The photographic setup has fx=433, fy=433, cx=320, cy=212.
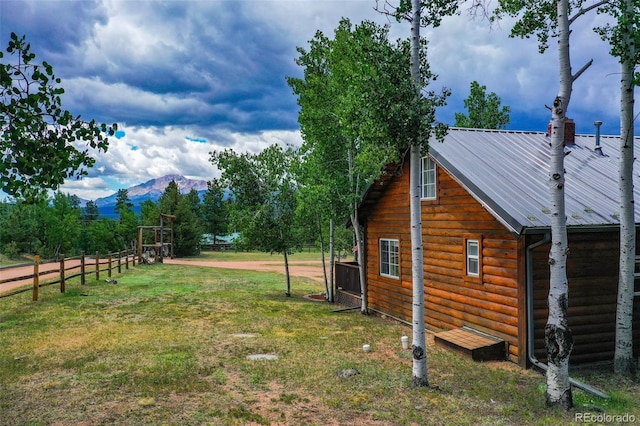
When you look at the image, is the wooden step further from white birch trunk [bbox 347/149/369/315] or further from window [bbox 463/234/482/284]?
white birch trunk [bbox 347/149/369/315]

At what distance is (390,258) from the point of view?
15492 millimetres

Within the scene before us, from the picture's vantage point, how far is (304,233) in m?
19.6

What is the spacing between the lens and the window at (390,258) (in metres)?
15.1

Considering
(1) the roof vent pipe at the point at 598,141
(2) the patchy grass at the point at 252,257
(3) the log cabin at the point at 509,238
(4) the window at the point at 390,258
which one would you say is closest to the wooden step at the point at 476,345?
(3) the log cabin at the point at 509,238

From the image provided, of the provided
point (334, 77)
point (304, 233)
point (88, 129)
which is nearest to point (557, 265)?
point (88, 129)

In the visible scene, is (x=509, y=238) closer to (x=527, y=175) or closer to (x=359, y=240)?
(x=527, y=175)

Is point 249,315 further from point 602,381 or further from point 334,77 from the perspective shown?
point 602,381

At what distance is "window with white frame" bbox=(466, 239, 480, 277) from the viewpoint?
1112 cm

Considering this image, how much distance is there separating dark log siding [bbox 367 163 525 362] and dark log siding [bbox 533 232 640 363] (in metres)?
0.54

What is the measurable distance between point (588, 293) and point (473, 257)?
104 inches

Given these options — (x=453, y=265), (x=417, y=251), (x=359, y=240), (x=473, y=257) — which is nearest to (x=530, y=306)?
(x=473, y=257)

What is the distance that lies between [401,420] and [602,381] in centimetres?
504

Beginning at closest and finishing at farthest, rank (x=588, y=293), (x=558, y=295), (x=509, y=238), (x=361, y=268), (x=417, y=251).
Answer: (x=558, y=295)
(x=417, y=251)
(x=509, y=238)
(x=588, y=293)
(x=361, y=268)

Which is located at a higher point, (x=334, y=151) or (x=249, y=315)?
(x=334, y=151)
